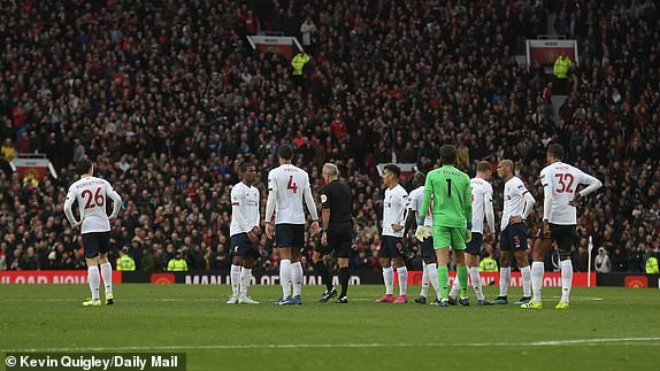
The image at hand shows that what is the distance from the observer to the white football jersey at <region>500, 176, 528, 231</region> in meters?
20.3

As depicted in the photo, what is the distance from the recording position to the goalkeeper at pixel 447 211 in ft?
61.7

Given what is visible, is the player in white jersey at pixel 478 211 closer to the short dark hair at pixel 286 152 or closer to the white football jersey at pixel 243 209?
the short dark hair at pixel 286 152

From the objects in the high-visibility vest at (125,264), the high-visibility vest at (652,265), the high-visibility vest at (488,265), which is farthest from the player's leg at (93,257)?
the high-visibility vest at (652,265)

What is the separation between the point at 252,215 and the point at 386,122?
23301 mm

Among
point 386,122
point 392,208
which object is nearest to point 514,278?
point 386,122

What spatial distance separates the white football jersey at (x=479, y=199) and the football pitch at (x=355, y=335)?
6.79 feet

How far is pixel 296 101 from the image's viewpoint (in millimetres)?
45125

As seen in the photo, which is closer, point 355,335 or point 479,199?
point 355,335

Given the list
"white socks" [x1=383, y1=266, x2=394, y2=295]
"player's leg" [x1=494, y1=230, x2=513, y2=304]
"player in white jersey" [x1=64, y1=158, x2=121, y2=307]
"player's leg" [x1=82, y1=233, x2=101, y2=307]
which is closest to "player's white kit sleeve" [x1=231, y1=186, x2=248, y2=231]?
"player in white jersey" [x1=64, y1=158, x2=121, y2=307]

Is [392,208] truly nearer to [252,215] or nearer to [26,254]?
[252,215]

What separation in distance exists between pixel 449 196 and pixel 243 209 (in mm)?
4242

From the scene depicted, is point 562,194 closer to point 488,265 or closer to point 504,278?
point 504,278

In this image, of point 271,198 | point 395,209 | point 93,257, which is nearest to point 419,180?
point 395,209

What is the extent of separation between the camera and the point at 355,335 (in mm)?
13062
